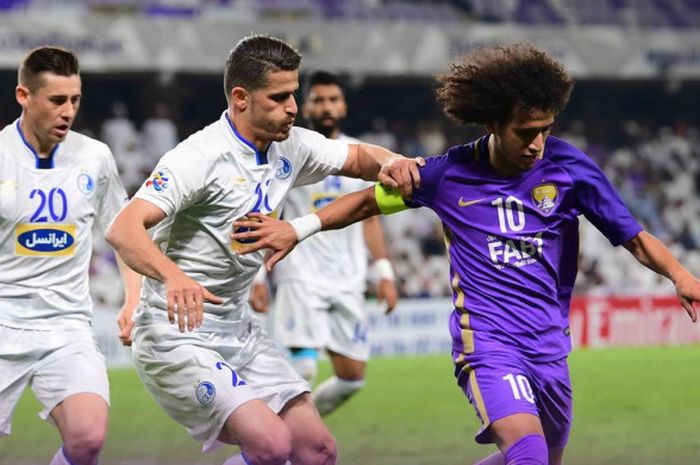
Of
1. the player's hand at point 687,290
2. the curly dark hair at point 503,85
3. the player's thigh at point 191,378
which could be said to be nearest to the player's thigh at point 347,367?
the player's thigh at point 191,378

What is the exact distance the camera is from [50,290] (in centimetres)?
646

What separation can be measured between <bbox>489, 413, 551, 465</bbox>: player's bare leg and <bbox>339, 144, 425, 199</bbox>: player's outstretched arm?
1141mm

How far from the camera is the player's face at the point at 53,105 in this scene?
21.3 feet

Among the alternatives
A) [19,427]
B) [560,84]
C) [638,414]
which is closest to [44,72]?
[560,84]

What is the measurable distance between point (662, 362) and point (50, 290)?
43.4 ft

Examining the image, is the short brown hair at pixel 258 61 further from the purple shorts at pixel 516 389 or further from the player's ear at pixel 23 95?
the purple shorts at pixel 516 389

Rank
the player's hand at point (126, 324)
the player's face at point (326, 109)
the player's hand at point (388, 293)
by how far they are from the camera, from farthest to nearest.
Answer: the player's hand at point (388, 293) < the player's face at point (326, 109) < the player's hand at point (126, 324)

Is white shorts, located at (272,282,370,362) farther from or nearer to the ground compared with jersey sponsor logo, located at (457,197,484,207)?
nearer to the ground

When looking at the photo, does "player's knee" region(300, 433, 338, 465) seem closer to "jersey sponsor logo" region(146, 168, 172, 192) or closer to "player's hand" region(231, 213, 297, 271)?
"player's hand" region(231, 213, 297, 271)

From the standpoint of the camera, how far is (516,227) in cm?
571

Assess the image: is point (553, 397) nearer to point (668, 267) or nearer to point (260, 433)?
point (668, 267)

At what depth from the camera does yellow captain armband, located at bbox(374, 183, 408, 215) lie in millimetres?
5902

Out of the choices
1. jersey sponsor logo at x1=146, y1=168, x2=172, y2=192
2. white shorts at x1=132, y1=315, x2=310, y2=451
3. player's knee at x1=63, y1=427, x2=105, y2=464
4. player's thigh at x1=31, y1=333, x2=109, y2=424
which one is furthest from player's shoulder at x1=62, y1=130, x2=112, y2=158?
player's knee at x1=63, y1=427, x2=105, y2=464

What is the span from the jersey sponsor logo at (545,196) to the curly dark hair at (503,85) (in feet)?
1.08
